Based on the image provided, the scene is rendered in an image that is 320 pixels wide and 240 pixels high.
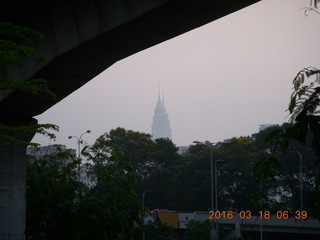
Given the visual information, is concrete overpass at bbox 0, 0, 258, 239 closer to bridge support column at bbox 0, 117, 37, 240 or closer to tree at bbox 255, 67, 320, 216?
bridge support column at bbox 0, 117, 37, 240

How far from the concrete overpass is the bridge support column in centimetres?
236

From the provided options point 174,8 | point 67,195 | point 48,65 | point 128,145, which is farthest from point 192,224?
point 174,8

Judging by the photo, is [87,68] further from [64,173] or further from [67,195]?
[64,173]

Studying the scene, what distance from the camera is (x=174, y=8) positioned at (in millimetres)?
10141

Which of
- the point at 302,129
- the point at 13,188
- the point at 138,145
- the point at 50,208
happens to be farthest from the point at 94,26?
the point at 138,145

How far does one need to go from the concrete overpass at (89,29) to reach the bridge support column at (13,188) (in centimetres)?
236

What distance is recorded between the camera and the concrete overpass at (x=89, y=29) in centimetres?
1050

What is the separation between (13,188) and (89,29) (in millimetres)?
11553

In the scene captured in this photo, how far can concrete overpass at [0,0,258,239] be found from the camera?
34.4ft

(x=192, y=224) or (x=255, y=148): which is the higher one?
(x=255, y=148)

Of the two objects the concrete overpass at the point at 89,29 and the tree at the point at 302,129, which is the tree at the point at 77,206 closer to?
the concrete overpass at the point at 89,29

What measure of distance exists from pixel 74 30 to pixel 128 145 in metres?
92.3

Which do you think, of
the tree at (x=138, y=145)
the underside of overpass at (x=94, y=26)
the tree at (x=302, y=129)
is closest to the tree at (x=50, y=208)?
the underside of overpass at (x=94, y=26)

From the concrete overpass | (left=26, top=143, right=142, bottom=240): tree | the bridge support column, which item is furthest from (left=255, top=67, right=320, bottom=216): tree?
(left=26, top=143, right=142, bottom=240): tree
